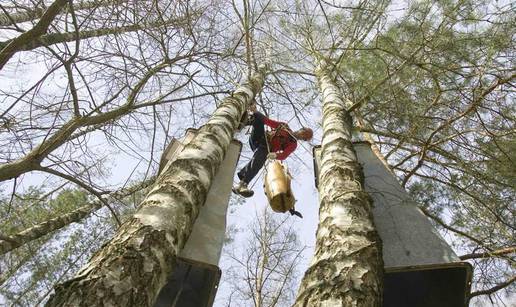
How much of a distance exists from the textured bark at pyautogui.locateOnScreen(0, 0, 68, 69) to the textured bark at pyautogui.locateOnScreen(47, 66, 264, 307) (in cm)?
96

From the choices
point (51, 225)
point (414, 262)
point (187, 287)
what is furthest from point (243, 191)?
point (51, 225)

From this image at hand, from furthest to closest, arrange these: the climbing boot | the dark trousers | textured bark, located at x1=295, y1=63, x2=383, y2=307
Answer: the dark trousers → the climbing boot → textured bark, located at x1=295, y1=63, x2=383, y2=307

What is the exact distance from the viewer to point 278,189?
314cm

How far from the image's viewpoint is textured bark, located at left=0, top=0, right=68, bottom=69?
6.32 ft

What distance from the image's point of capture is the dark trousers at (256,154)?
A: 15.9 ft

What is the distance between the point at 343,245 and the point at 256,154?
3.22 m

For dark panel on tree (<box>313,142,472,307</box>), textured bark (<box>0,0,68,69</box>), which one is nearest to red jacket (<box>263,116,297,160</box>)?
dark panel on tree (<box>313,142,472,307</box>)

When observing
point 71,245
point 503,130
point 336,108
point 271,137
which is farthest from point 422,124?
point 71,245

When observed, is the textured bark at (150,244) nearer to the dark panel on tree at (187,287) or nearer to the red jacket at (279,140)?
the dark panel on tree at (187,287)

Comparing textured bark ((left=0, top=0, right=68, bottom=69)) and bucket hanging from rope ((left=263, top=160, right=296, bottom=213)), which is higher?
bucket hanging from rope ((left=263, top=160, right=296, bottom=213))

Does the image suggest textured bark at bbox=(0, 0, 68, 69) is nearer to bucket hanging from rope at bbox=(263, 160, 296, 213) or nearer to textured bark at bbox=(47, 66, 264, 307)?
textured bark at bbox=(47, 66, 264, 307)

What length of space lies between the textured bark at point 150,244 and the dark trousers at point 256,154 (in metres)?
1.85

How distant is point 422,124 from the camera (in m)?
4.01

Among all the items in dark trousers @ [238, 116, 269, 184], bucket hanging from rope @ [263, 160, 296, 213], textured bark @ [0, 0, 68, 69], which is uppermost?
dark trousers @ [238, 116, 269, 184]
